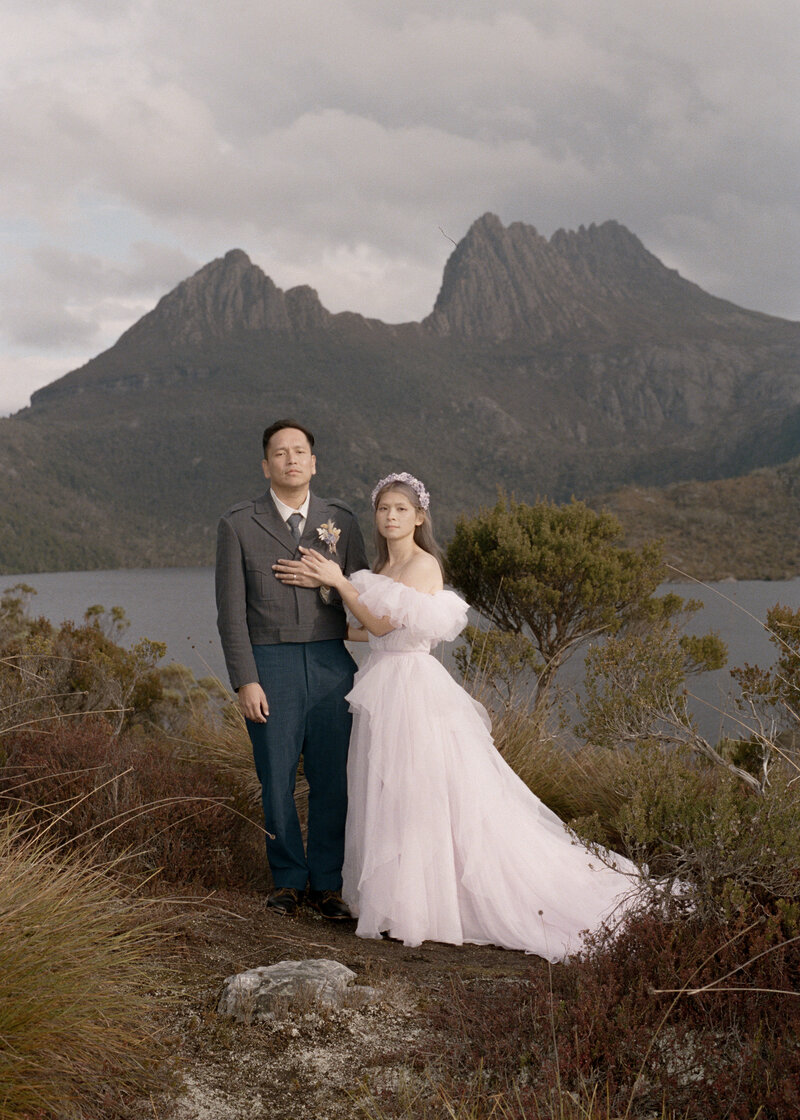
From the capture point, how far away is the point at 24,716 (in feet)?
18.8

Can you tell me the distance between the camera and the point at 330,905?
13.4ft

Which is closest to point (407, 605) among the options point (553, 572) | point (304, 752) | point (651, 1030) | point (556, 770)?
point (304, 752)

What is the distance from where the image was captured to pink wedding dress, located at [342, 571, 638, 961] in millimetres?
3832

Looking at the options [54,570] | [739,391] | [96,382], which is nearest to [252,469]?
[54,570]

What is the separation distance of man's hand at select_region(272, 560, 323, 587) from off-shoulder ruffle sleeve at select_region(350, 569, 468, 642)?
0.68 feet

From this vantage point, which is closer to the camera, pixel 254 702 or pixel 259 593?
pixel 254 702

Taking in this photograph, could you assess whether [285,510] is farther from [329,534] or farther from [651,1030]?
[651,1030]

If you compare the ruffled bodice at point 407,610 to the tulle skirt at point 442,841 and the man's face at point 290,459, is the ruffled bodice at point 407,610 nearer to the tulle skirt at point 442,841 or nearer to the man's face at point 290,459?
the tulle skirt at point 442,841

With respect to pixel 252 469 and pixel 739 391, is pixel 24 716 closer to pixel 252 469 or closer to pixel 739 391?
pixel 252 469

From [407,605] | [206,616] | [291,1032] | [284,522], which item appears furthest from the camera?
[206,616]

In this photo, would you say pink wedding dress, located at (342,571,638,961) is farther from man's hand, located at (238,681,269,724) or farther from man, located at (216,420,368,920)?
man's hand, located at (238,681,269,724)

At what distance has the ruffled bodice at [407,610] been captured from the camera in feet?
13.1

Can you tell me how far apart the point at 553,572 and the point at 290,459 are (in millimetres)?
6649

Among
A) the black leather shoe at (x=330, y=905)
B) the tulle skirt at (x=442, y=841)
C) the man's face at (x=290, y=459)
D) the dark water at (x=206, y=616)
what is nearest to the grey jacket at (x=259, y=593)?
the man's face at (x=290, y=459)
